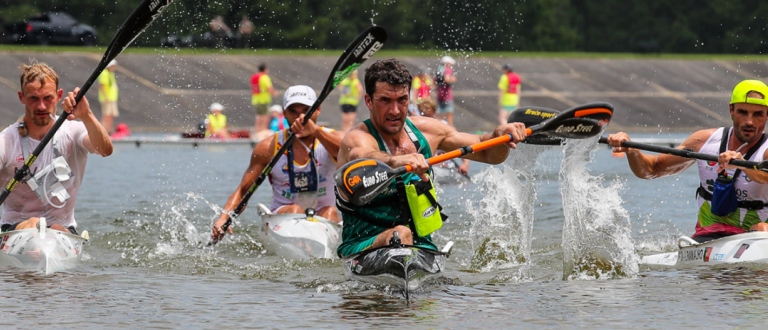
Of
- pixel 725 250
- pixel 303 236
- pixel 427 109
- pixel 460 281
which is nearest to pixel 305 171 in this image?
pixel 303 236

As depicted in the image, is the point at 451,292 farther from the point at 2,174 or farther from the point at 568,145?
the point at 2,174

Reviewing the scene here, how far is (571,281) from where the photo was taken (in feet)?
26.6

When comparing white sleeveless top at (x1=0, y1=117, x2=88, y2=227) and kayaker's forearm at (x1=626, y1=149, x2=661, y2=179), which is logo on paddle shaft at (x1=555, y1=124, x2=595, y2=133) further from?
white sleeveless top at (x1=0, y1=117, x2=88, y2=227)

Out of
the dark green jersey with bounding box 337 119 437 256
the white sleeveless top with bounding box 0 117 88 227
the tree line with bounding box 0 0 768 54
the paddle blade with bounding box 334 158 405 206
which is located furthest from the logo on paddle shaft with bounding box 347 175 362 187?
the tree line with bounding box 0 0 768 54

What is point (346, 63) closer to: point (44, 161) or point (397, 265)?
point (44, 161)

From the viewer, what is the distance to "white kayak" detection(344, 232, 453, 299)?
270 inches

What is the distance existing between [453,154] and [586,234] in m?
2.03

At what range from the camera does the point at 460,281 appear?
8.09 meters

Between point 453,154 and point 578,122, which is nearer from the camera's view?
point 453,154

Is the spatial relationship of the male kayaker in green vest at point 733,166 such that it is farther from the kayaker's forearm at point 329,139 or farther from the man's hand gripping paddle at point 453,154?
the kayaker's forearm at point 329,139

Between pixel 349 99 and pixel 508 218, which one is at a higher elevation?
pixel 349 99

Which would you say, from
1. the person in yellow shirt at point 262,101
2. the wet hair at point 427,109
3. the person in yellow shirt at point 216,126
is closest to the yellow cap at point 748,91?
the wet hair at point 427,109

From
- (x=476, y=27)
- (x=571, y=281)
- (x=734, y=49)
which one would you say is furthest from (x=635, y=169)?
(x=734, y=49)

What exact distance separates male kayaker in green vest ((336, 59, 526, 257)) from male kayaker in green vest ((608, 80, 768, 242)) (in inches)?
64.7
